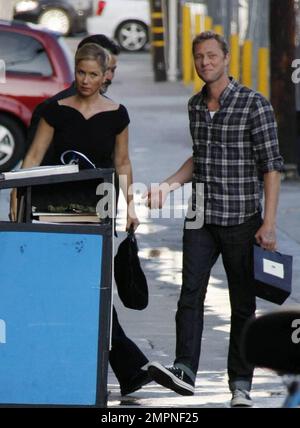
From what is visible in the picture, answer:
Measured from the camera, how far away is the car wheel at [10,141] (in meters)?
16.4

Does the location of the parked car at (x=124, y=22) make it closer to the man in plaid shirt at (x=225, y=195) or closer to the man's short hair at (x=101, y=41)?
the man's short hair at (x=101, y=41)

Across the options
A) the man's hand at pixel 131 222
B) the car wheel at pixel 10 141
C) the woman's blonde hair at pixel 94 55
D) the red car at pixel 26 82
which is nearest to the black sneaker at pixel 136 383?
the man's hand at pixel 131 222

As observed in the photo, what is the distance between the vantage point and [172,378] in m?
7.22

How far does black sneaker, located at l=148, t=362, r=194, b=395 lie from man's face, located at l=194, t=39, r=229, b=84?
4.66 ft

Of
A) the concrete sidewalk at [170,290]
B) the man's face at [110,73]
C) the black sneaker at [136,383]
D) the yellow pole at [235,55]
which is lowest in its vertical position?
the concrete sidewalk at [170,290]

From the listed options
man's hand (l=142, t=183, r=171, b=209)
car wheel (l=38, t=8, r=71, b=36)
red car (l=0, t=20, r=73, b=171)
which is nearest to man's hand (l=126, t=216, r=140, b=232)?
man's hand (l=142, t=183, r=171, b=209)

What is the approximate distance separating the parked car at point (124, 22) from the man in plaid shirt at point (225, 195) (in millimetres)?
27272

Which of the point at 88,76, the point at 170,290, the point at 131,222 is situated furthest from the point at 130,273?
the point at 170,290

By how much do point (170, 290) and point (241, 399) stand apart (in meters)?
3.28

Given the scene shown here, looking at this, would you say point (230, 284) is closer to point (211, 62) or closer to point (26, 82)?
point (211, 62)

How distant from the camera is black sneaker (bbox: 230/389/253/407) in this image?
7.19 metres

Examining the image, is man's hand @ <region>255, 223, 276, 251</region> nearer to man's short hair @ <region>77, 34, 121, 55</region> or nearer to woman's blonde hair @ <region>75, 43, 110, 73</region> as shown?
woman's blonde hair @ <region>75, 43, 110, 73</region>

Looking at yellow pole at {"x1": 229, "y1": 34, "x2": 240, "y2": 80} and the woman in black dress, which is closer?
the woman in black dress
